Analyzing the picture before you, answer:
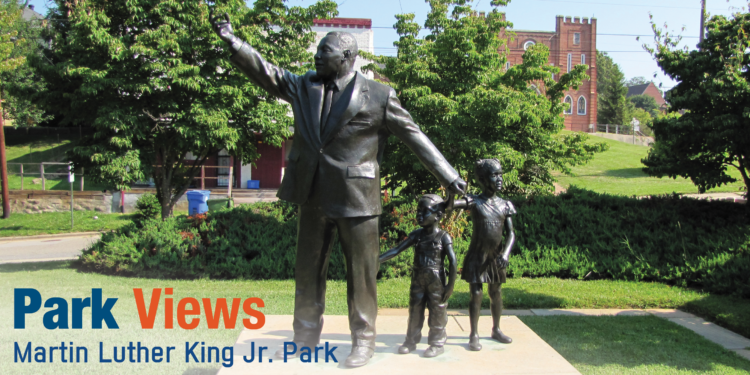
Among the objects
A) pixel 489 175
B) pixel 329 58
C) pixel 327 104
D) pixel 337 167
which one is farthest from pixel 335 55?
pixel 489 175

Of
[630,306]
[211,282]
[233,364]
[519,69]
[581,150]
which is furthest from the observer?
[581,150]

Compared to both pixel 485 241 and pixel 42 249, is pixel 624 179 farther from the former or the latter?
pixel 485 241

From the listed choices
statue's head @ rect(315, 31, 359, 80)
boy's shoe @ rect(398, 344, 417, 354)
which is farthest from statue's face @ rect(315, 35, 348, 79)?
boy's shoe @ rect(398, 344, 417, 354)

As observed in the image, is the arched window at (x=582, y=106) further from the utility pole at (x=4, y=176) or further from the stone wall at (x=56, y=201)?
the utility pole at (x=4, y=176)

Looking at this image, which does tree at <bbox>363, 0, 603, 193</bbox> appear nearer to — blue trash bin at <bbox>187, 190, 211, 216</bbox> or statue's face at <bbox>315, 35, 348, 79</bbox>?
statue's face at <bbox>315, 35, 348, 79</bbox>

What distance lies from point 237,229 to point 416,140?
7149 mm

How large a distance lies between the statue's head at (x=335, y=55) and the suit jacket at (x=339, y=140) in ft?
0.38

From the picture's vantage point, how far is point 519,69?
11656mm

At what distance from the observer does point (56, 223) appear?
1880cm

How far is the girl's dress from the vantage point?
4.40 meters

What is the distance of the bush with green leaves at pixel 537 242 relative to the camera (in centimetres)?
941

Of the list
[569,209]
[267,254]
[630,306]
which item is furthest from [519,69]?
[267,254]

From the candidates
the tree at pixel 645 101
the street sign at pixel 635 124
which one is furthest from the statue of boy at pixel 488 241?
the tree at pixel 645 101

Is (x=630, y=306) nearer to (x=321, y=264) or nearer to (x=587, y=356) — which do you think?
(x=587, y=356)
